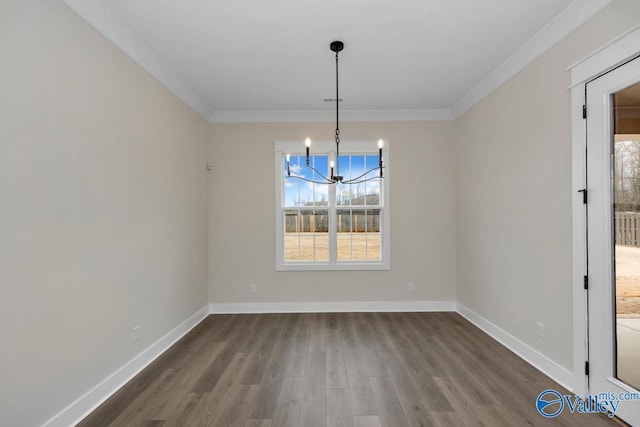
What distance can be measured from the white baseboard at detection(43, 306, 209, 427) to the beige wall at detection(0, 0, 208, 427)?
0.06m

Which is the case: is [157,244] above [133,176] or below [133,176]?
below

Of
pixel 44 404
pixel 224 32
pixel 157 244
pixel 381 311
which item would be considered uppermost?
pixel 224 32

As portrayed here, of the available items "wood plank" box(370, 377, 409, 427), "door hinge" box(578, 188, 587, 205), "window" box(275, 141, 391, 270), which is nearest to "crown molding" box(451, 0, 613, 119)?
"door hinge" box(578, 188, 587, 205)

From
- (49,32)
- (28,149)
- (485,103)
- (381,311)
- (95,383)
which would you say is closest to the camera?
(28,149)

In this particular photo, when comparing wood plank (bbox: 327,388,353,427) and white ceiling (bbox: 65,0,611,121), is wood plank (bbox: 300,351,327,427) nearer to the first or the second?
wood plank (bbox: 327,388,353,427)

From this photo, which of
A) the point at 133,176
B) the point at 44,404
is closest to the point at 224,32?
the point at 133,176

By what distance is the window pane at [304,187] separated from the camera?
4816 millimetres

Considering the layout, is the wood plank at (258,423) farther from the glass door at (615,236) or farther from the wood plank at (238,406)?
the glass door at (615,236)

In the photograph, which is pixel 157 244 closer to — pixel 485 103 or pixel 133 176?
pixel 133 176

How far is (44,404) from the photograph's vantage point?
1.88 m

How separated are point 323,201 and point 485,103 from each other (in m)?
2.44

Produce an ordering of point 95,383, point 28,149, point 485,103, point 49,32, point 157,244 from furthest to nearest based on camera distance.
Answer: point 485,103, point 157,244, point 95,383, point 49,32, point 28,149

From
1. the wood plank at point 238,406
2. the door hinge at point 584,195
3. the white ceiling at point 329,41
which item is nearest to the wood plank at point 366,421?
the wood plank at point 238,406

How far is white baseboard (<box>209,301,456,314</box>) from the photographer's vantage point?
4645 mm
